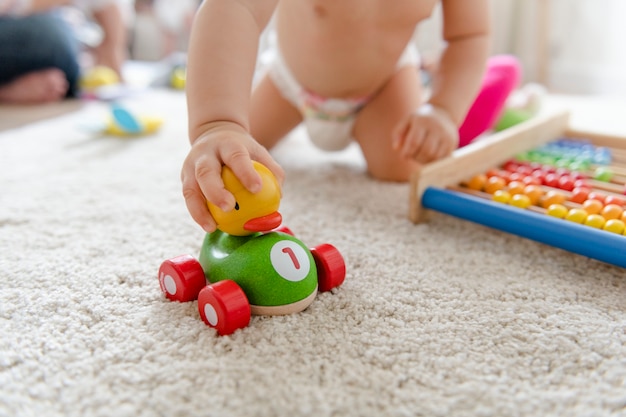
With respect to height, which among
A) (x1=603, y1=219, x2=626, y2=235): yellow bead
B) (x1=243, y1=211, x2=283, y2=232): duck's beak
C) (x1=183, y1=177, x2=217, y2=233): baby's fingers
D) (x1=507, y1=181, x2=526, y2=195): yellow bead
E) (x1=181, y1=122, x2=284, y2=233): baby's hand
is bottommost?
(x1=507, y1=181, x2=526, y2=195): yellow bead

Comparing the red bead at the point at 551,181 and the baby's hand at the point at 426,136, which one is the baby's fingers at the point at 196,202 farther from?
the red bead at the point at 551,181

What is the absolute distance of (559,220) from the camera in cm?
64

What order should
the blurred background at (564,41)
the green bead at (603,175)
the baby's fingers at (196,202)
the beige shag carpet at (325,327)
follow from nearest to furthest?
the beige shag carpet at (325,327) → the baby's fingers at (196,202) → the green bead at (603,175) → the blurred background at (564,41)

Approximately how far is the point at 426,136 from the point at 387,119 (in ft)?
0.64

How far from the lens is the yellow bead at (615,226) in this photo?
641 millimetres

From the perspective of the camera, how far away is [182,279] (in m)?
0.53

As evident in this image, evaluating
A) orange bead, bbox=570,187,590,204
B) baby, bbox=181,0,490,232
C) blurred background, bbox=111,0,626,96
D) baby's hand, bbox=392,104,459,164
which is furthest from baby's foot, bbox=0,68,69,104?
orange bead, bbox=570,187,590,204

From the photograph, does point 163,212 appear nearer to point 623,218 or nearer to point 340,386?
point 340,386

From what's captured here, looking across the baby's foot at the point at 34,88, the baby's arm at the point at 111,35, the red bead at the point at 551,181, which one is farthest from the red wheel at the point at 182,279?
the baby's arm at the point at 111,35

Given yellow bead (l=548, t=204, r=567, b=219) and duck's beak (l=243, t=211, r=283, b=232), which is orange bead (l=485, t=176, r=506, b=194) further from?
duck's beak (l=243, t=211, r=283, b=232)

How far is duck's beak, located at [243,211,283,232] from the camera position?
0.50 m

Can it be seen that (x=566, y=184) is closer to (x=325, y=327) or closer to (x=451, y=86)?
(x=451, y=86)

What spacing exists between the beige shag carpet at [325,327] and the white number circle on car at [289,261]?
40mm

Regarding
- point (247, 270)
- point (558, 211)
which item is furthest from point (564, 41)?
point (247, 270)
